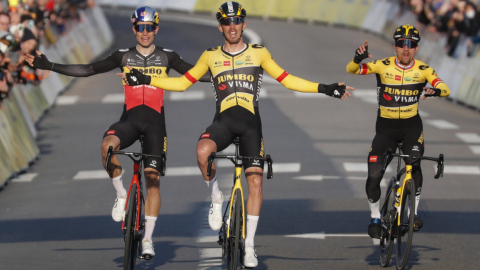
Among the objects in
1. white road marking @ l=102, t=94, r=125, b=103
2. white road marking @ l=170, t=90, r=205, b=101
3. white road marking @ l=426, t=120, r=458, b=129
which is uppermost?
white road marking @ l=170, t=90, r=205, b=101

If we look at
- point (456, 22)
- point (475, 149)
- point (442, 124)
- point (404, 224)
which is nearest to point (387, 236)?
point (404, 224)

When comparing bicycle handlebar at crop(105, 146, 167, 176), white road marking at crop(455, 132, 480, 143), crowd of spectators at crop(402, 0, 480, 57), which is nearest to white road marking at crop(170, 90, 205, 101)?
crowd of spectators at crop(402, 0, 480, 57)

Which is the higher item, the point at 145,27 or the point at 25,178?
the point at 145,27

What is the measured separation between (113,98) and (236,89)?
16.6m

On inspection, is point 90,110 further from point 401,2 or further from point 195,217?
point 401,2

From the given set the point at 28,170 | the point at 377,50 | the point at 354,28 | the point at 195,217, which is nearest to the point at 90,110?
the point at 28,170

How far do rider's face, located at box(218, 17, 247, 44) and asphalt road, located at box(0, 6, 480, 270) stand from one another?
249 cm

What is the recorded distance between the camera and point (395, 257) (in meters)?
10.3

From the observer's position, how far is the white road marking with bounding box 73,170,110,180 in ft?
51.8

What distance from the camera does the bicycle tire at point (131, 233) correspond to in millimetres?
8578

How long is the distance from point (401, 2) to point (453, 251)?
25.0m

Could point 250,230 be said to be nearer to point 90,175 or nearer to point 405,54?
point 405,54

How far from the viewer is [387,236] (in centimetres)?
952

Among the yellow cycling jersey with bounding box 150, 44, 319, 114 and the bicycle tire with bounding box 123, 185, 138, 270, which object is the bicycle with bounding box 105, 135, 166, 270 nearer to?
the bicycle tire with bounding box 123, 185, 138, 270
